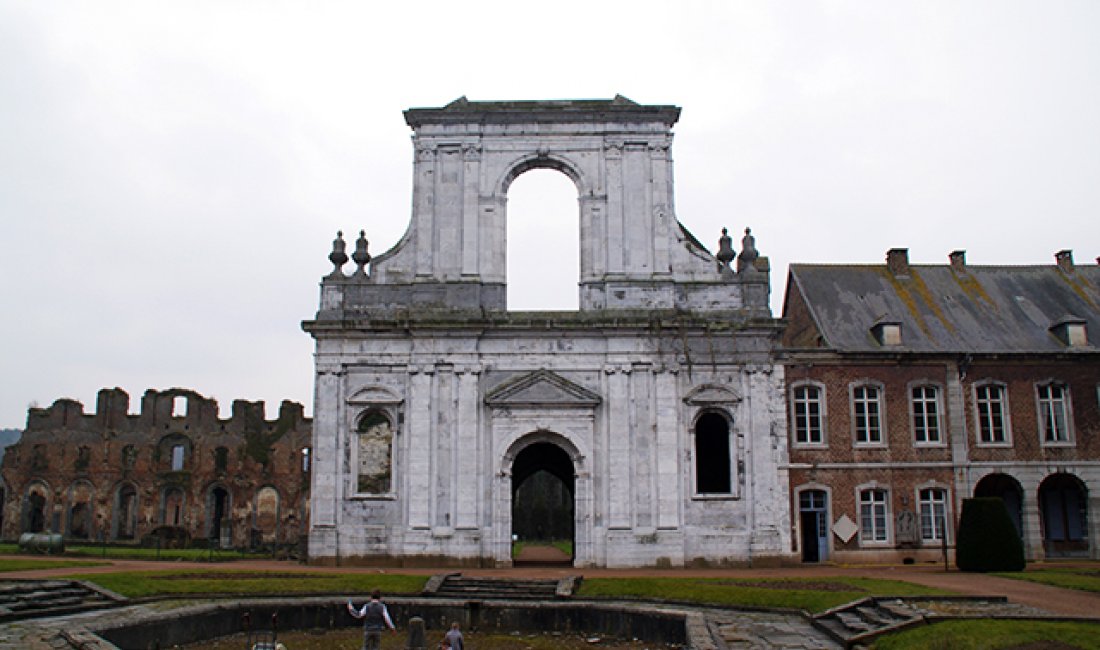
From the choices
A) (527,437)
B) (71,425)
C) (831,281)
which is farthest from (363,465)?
(71,425)

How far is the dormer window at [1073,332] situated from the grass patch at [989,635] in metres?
19.9

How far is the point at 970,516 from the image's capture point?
2652 centimetres

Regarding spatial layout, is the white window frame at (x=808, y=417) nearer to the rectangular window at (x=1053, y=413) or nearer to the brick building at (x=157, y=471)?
the rectangular window at (x=1053, y=413)

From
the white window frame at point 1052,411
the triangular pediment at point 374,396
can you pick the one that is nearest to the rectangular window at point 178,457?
the triangular pediment at point 374,396

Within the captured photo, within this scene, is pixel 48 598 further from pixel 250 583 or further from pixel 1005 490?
pixel 1005 490

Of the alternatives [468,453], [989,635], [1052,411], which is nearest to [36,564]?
[468,453]

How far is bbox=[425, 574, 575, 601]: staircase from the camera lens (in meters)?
21.6

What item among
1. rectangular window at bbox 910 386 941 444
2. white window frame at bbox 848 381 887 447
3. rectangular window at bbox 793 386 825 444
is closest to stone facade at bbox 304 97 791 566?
rectangular window at bbox 793 386 825 444

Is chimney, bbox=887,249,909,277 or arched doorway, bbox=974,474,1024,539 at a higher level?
chimney, bbox=887,249,909,277

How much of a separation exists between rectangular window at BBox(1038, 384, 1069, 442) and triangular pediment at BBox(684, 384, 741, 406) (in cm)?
1171

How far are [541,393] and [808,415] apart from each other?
9369 millimetres

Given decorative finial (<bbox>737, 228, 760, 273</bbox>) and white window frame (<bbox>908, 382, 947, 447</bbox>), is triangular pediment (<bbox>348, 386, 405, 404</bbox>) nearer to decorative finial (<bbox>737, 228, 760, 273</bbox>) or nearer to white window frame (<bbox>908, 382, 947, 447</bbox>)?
decorative finial (<bbox>737, 228, 760, 273</bbox>)

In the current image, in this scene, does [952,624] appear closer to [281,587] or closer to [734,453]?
[734,453]

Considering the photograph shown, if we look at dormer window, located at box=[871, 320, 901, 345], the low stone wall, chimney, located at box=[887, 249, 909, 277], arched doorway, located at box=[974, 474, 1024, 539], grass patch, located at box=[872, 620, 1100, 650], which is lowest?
the low stone wall
